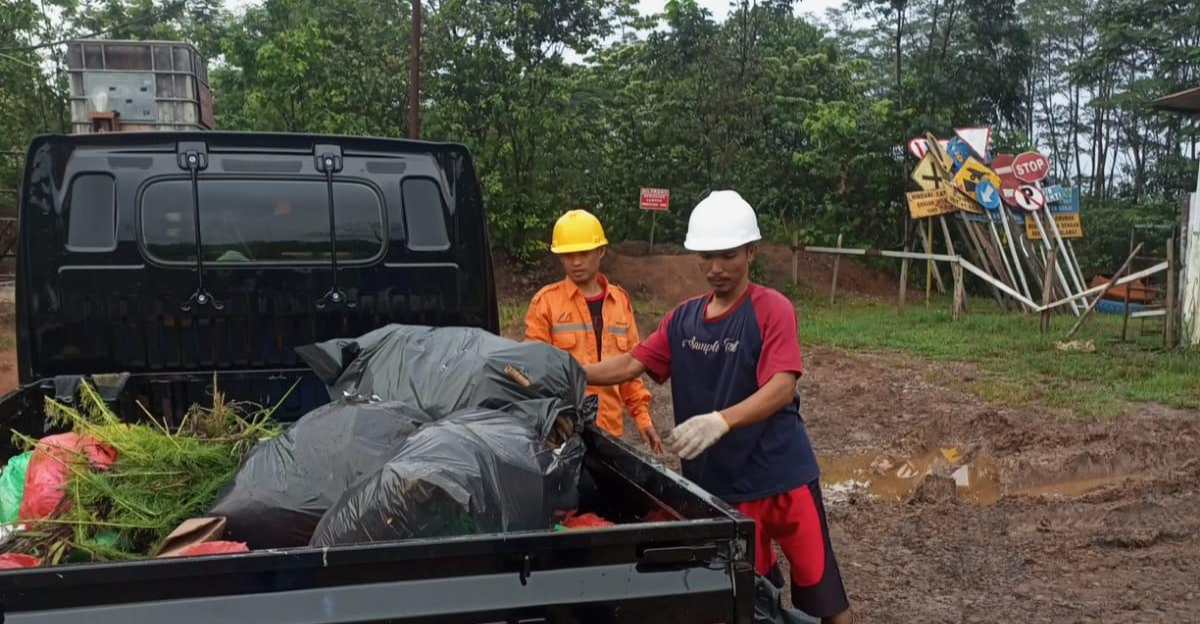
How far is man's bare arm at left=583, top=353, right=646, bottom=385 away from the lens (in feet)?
9.59

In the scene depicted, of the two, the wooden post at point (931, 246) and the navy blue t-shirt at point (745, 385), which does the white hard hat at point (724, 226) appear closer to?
the navy blue t-shirt at point (745, 385)

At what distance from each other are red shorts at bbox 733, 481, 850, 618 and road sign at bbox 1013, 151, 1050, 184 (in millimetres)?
14263

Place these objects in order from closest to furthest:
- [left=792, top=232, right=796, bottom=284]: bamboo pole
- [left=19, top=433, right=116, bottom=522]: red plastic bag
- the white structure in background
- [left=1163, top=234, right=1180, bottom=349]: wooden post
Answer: [left=19, top=433, right=116, bottom=522]: red plastic bag, the white structure in background, [left=1163, top=234, right=1180, bottom=349]: wooden post, [left=792, top=232, right=796, bottom=284]: bamboo pole

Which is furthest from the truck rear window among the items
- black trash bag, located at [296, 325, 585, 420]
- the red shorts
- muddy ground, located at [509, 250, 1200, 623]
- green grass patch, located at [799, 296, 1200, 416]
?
green grass patch, located at [799, 296, 1200, 416]

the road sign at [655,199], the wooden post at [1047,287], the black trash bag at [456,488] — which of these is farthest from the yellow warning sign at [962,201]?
the black trash bag at [456,488]

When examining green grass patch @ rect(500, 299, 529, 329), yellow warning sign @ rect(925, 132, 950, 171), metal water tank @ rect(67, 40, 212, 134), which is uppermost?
metal water tank @ rect(67, 40, 212, 134)

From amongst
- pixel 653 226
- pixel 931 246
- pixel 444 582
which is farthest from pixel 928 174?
pixel 444 582

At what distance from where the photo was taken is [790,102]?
17.6m

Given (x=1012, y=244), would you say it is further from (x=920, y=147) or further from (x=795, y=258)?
(x=795, y=258)

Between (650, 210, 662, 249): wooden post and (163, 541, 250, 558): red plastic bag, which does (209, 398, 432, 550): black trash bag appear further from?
(650, 210, 662, 249): wooden post

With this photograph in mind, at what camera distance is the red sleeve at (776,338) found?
2529 mm

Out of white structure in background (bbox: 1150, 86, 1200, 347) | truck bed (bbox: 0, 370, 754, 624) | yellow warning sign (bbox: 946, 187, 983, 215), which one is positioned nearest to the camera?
truck bed (bbox: 0, 370, 754, 624)

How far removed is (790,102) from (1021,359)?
9038mm

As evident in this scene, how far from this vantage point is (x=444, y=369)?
2.36 metres
